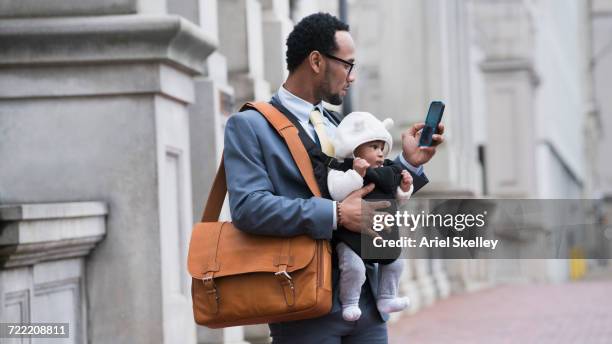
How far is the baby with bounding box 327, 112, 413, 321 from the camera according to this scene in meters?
4.32

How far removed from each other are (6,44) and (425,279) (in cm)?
1570

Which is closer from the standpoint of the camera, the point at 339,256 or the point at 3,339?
the point at 339,256

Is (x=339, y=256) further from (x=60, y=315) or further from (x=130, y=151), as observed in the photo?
(x=130, y=151)

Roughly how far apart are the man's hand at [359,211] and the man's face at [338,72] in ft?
1.31

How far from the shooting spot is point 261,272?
14.1 feet

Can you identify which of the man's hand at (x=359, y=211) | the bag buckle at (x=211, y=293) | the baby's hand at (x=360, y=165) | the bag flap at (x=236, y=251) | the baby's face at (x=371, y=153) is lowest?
the bag buckle at (x=211, y=293)

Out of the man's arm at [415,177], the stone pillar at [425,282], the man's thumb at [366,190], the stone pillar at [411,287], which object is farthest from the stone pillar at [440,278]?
the man's thumb at [366,190]

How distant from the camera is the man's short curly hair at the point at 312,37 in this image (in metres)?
4.49

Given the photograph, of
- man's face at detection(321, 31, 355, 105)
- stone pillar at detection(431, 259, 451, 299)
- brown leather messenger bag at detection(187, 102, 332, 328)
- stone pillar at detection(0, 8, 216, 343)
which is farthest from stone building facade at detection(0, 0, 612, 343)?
stone pillar at detection(431, 259, 451, 299)

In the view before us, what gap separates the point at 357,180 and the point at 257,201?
0.30 metres

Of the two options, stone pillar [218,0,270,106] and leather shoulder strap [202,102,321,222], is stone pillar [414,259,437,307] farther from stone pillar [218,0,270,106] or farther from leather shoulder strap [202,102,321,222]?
leather shoulder strap [202,102,321,222]

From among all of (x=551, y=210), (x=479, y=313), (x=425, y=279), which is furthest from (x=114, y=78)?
(x=425, y=279)

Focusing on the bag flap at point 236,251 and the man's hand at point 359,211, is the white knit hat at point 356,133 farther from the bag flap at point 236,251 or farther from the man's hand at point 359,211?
the bag flap at point 236,251

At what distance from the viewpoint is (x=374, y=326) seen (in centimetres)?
447
